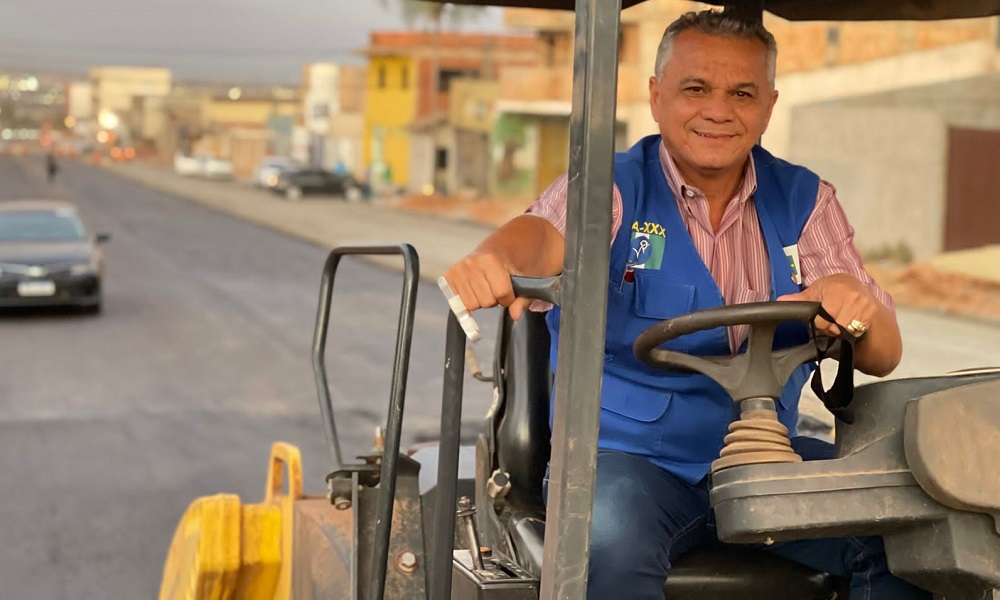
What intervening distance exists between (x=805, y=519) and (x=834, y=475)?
0.28ft

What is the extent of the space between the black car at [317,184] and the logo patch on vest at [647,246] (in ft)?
196

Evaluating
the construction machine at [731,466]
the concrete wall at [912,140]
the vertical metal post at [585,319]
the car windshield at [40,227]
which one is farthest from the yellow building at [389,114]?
the vertical metal post at [585,319]

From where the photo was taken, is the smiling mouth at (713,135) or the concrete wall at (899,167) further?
the concrete wall at (899,167)

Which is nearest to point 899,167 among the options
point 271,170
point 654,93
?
point 654,93

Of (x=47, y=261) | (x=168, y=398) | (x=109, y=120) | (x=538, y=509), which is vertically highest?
(x=538, y=509)

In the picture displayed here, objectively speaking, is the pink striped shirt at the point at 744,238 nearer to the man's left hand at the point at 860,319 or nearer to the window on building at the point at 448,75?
the man's left hand at the point at 860,319

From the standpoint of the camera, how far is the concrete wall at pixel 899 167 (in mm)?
24641

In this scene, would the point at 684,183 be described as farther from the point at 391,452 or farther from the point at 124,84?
the point at 124,84

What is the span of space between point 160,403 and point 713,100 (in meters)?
10.2

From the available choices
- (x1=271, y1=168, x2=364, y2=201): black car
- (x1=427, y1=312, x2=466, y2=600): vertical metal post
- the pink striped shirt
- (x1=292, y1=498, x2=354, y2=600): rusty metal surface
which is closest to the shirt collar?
the pink striped shirt

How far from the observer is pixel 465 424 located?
1160cm

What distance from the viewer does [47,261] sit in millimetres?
19094

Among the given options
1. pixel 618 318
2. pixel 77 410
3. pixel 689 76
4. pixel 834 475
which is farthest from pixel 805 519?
pixel 77 410

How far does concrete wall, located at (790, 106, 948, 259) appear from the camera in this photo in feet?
80.8
